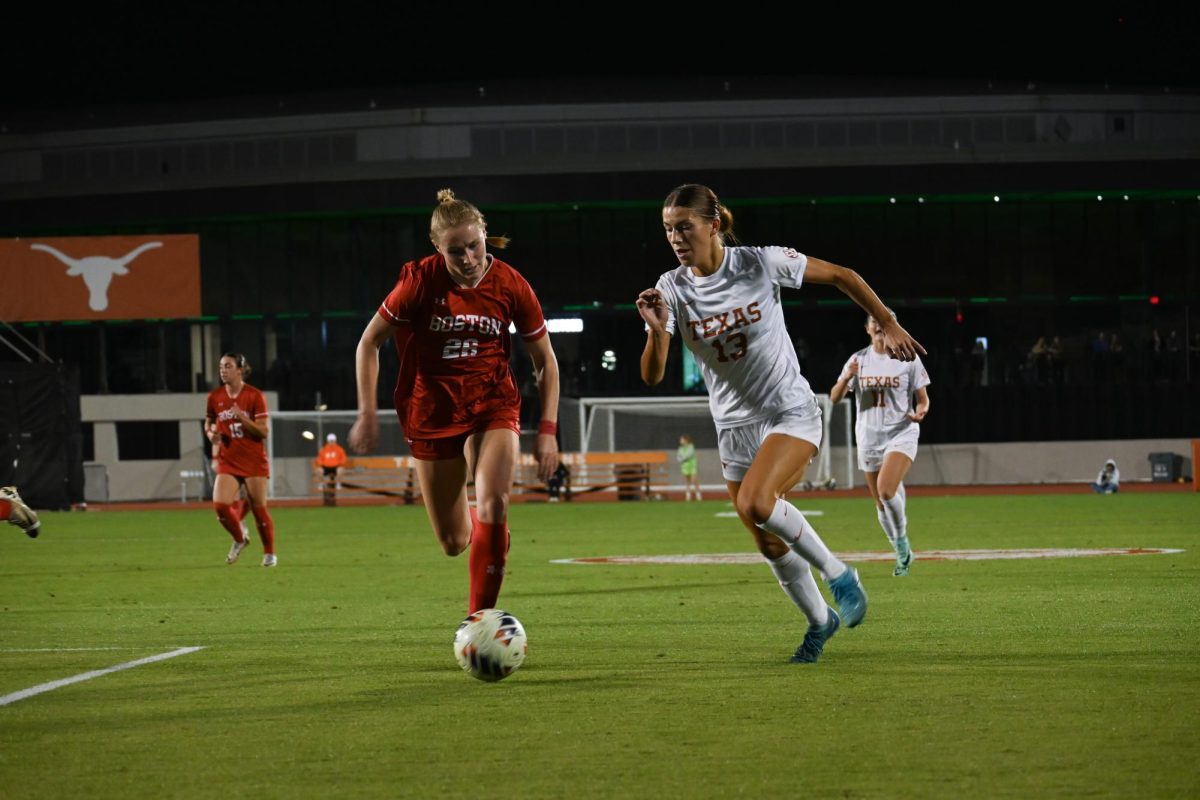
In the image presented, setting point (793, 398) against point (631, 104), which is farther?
point (631, 104)

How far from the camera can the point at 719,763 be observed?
5465 millimetres

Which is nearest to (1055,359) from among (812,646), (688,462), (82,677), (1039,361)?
(1039,361)

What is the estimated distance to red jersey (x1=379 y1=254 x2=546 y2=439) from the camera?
863 centimetres

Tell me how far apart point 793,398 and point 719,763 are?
140 inches

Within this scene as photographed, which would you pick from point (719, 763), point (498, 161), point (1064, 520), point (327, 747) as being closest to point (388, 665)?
point (327, 747)

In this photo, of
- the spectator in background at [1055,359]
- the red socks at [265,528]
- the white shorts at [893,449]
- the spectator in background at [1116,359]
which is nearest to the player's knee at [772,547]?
the white shorts at [893,449]

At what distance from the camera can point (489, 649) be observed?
299 inches

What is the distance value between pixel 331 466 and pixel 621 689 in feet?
108

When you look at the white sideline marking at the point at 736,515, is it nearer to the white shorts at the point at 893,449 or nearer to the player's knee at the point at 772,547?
the white shorts at the point at 893,449

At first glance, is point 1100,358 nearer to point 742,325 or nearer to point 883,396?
point 883,396

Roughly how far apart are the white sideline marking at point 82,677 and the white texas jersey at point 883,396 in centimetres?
841

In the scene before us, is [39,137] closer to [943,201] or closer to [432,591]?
[943,201]

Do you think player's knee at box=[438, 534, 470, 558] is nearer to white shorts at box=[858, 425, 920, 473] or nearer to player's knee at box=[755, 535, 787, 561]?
player's knee at box=[755, 535, 787, 561]

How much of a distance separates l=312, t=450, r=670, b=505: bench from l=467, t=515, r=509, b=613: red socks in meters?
29.8
